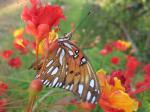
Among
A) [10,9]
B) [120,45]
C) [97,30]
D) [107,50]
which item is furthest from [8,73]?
[10,9]

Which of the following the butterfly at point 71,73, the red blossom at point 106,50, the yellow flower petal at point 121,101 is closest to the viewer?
the butterfly at point 71,73

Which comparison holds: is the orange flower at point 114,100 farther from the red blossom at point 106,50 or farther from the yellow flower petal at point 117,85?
the red blossom at point 106,50

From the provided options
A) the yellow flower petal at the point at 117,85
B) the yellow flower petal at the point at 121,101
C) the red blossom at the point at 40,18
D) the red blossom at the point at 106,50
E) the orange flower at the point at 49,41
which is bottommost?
the yellow flower petal at the point at 121,101

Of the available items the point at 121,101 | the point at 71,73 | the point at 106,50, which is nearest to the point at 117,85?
the point at 121,101

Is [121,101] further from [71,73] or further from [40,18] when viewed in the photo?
[40,18]

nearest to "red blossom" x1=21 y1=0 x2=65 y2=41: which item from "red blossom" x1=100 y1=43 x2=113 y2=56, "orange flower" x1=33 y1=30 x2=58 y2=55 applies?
"orange flower" x1=33 y1=30 x2=58 y2=55

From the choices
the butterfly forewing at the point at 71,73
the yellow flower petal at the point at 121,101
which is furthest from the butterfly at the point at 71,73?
the yellow flower petal at the point at 121,101
